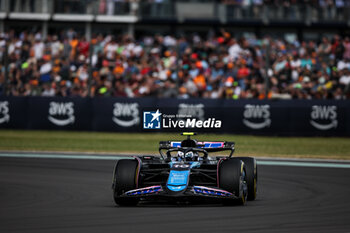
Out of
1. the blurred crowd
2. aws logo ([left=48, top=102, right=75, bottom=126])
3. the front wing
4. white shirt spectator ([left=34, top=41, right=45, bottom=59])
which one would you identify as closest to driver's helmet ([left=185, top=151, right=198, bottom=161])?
the front wing

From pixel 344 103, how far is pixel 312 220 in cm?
1425

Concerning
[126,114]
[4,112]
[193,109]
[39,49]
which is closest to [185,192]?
[193,109]

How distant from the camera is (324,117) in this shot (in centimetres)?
2216

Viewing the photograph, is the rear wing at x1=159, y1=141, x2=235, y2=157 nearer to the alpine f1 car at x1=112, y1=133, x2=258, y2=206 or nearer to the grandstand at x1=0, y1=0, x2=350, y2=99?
the alpine f1 car at x1=112, y1=133, x2=258, y2=206

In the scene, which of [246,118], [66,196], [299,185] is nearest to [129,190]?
[66,196]

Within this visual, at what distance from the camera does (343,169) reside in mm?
15398

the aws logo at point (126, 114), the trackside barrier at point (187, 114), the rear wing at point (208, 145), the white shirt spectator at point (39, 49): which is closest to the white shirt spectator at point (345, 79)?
the trackside barrier at point (187, 114)

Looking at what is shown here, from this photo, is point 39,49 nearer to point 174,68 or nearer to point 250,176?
A: point 174,68

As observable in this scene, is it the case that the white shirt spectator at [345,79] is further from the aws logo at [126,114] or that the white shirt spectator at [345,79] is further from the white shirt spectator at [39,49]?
the white shirt spectator at [39,49]

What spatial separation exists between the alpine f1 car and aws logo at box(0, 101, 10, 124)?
552 inches

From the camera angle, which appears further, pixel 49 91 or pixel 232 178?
pixel 49 91

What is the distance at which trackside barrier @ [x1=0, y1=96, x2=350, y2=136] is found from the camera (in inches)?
870

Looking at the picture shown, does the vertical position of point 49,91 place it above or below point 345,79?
below

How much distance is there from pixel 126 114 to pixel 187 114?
192 centimetres
